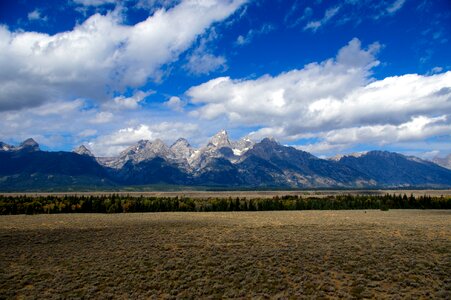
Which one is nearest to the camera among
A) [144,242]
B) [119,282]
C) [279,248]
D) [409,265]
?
[119,282]

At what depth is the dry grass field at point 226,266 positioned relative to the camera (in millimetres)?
29844

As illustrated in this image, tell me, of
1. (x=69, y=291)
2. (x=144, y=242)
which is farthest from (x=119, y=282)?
(x=144, y=242)

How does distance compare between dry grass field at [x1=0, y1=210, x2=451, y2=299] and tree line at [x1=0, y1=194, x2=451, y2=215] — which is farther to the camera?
tree line at [x1=0, y1=194, x2=451, y2=215]

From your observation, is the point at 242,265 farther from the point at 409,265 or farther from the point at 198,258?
the point at 409,265

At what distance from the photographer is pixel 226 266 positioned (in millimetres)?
36219

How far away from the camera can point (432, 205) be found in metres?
150

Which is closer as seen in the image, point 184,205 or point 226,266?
point 226,266

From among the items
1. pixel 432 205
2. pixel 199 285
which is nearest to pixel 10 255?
pixel 199 285

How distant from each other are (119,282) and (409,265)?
93.5 feet

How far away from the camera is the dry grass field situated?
97.9 ft

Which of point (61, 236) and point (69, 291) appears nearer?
point (69, 291)

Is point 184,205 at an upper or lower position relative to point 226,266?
lower

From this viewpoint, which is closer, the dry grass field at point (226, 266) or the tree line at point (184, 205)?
the dry grass field at point (226, 266)

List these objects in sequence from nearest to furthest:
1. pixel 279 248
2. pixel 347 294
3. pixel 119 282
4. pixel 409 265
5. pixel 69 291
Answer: pixel 347 294, pixel 69 291, pixel 119 282, pixel 409 265, pixel 279 248
